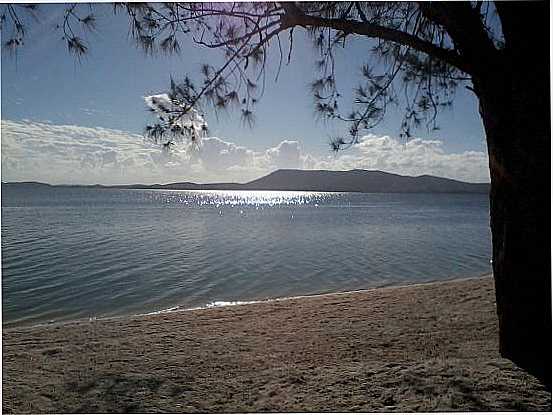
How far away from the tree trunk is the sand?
0.53ft

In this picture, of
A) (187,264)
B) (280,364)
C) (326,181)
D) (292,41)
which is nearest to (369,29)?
(292,41)

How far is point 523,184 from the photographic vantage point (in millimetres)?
1571

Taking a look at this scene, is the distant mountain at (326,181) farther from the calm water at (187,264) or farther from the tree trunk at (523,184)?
the tree trunk at (523,184)

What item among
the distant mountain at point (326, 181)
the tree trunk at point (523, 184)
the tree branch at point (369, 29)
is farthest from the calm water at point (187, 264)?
the tree trunk at point (523, 184)

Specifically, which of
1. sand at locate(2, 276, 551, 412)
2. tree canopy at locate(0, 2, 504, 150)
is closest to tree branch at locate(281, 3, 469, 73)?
tree canopy at locate(0, 2, 504, 150)

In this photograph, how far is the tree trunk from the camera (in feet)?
5.06

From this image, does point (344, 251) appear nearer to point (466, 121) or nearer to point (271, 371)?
point (466, 121)

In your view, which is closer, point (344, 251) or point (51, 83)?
point (51, 83)

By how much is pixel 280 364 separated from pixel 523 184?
1173mm

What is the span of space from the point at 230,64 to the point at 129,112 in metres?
0.84

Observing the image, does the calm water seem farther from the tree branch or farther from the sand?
the tree branch

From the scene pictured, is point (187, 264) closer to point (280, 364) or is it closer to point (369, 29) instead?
point (280, 364)

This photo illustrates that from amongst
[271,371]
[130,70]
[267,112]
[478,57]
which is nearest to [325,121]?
[267,112]

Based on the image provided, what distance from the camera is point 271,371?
188 centimetres
